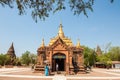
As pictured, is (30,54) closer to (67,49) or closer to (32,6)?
(67,49)

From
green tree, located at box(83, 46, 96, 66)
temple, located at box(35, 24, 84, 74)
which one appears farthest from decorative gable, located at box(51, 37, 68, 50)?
green tree, located at box(83, 46, 96, 66)

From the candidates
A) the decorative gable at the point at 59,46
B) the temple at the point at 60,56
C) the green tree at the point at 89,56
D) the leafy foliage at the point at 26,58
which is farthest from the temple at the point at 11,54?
the decorative gable at the point at 59,46

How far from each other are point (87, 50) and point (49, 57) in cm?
5723

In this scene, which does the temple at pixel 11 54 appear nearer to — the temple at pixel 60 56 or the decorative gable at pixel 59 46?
the temple at pixel 60 56

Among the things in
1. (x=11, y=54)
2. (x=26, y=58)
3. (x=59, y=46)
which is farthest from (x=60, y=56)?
(x=26, y=58)

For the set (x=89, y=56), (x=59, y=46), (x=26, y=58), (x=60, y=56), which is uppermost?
(x=26, y=58)

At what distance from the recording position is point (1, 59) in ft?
295

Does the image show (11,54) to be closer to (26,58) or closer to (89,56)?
(26,58)

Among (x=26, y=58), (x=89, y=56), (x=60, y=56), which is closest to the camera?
(x=60, y=56)

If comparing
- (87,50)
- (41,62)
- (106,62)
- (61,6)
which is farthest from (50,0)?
(87,50)

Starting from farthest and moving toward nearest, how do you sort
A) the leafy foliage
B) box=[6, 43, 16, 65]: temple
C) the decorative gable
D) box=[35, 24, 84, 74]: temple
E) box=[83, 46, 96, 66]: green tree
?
the leafy foliage, box=[6, 43, 16, 65]: temple, box=[83, 46, 96, 66]: green tree, the decorative gable, box=[35, 24, 84, 74]: temple

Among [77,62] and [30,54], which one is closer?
[77,62]

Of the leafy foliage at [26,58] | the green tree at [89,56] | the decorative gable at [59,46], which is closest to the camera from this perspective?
the decorative gable at [59,46]

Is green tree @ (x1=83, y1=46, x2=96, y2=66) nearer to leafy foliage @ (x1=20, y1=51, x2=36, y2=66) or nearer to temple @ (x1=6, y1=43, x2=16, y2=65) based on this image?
temple @ (x1=6, y1=43, x2=16, y2=65)
